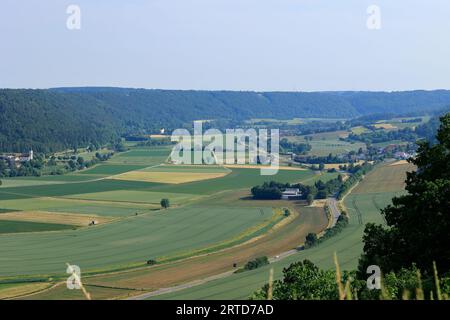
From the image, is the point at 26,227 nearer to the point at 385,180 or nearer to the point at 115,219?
the point at 115,219

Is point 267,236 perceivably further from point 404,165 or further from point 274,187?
point 404,165

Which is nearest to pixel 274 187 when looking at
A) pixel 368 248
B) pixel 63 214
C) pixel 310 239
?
pixel 63 214

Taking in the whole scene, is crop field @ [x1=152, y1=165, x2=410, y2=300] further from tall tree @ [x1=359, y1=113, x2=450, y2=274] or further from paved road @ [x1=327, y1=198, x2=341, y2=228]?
tall tree @ [x1=359, y1=113, x2=450, y2=274]

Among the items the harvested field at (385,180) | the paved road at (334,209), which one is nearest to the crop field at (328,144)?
the harvested field at (385,180)

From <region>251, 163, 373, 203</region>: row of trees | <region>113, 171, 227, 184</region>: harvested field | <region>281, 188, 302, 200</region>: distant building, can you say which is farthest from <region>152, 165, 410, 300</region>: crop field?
<region>113, 171, 227, 184</region>: harvested field

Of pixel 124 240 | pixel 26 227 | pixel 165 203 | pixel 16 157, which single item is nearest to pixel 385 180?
pixel 165 203

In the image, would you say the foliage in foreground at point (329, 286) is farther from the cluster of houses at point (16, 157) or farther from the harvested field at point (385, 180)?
the cluster of houses at point (16, 157)
